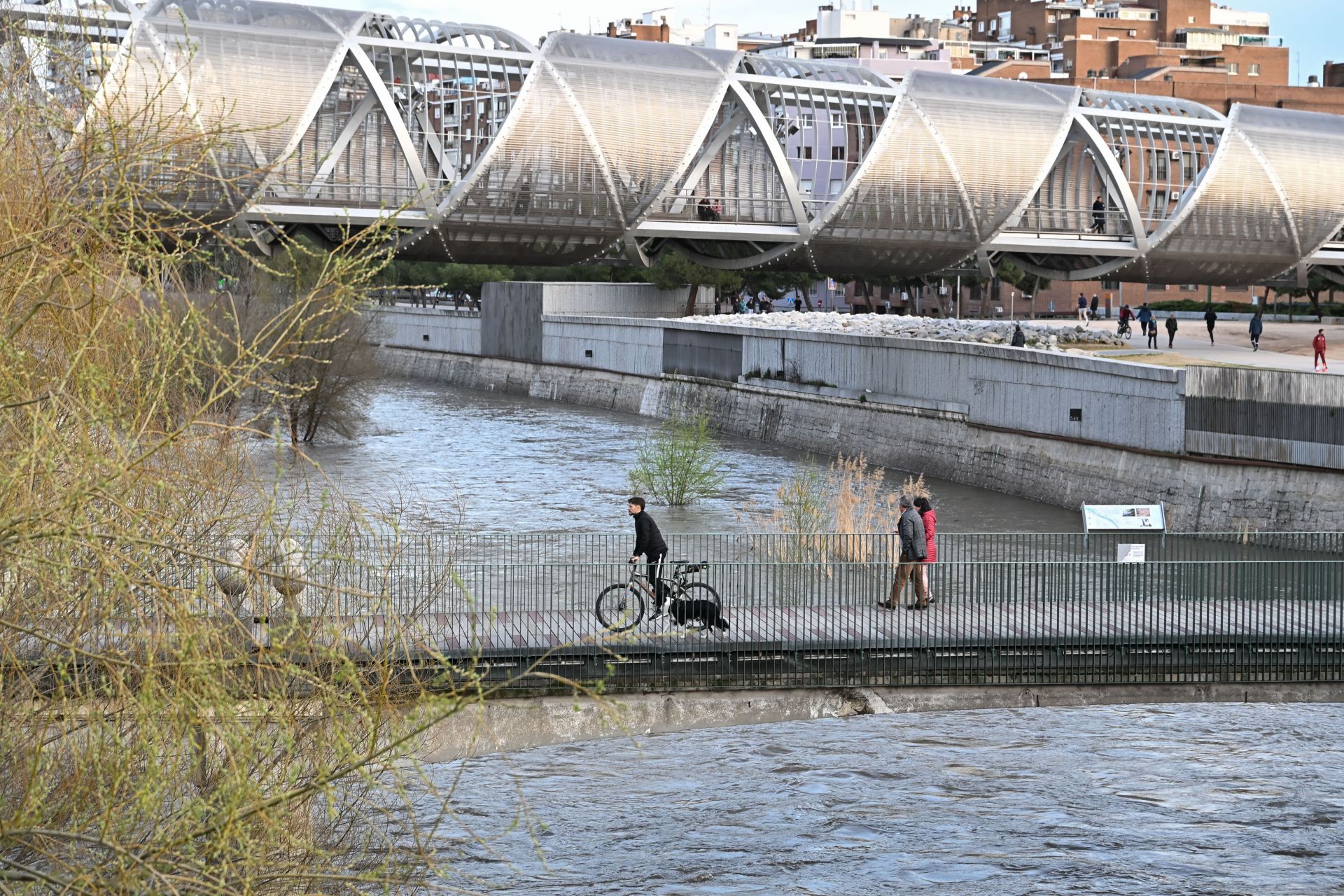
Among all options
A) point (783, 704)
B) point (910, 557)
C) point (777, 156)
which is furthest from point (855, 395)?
point (783, 704)

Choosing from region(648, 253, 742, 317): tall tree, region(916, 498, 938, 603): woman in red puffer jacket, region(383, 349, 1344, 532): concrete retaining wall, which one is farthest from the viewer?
region(648, 253, 742, 317): tall tree

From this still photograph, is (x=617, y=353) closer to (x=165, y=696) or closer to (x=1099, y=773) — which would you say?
(x=1099, y=773)

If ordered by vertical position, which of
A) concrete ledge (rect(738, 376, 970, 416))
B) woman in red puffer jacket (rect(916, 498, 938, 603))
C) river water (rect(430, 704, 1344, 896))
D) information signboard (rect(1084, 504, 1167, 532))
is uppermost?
woman in red puffer jacket (rect(916, 498, 938, 603))

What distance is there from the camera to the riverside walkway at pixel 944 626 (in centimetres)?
1950

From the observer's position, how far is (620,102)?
3503 centimetres

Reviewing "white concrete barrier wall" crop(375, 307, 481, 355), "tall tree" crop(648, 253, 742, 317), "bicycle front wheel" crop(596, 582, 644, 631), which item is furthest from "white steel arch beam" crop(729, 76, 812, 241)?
"white concrete barrier wall" crop(375, 307, 481, 355)

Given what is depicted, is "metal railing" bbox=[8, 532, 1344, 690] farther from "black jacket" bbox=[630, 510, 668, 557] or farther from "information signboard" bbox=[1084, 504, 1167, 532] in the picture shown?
"information signboard" bbox=[1084, 504, 1167, 532]

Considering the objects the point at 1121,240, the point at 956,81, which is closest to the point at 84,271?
the point at 956,81

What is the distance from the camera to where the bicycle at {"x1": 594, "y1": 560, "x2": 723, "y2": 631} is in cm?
1916

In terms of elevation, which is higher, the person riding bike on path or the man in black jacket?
the person riding bike on path

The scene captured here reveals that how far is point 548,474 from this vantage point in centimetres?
4291

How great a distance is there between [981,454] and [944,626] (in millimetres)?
23715

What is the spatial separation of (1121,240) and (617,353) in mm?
27005

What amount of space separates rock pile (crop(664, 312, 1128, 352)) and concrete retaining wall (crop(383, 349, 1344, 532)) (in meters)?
2.53
